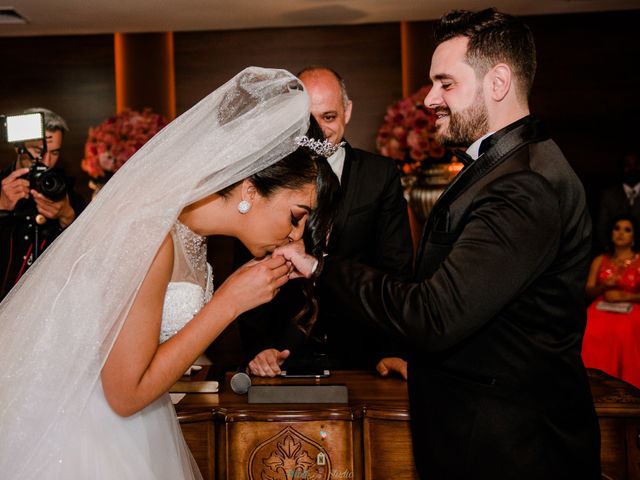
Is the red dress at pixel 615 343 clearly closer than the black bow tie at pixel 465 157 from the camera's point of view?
No

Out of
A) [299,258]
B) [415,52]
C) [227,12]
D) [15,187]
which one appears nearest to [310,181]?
[299,258]

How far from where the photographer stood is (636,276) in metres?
5.48

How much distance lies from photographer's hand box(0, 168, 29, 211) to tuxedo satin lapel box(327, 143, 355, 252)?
1485 millimetres

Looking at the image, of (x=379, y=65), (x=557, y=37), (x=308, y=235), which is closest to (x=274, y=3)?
(x=379, y=65)

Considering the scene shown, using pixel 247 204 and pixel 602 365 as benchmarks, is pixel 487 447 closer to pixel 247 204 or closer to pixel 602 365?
pixel 247 204

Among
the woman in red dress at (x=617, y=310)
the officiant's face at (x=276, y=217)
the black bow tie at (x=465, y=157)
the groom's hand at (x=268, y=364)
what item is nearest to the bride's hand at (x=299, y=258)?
the officiant's face at (x=276, y=217)

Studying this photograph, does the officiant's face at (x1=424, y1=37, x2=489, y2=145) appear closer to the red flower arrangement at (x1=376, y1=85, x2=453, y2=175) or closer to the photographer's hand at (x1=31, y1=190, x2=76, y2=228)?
the photographer's hand at (x1=31, y1=190, x2=76, y2=228)

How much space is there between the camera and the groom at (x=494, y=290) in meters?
1.44

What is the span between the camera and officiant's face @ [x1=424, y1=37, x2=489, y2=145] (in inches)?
65.7

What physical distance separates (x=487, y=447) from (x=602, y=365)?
395cm

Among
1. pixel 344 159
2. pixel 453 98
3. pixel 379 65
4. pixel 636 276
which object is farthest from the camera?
pixel 379 65

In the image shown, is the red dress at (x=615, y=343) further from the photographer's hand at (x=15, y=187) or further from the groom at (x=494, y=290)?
the photographer's hand at (x=15, y=187)

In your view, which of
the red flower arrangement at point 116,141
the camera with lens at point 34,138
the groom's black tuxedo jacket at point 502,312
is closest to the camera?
the groom's black tuxedo jacket at point 502,312

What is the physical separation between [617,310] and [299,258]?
419 cm
